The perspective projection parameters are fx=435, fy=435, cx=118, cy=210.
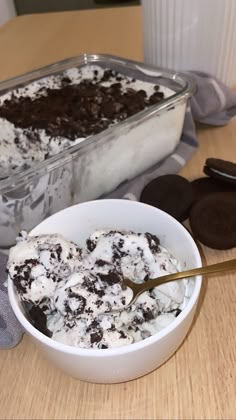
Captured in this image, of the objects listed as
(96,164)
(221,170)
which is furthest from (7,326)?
(221,170)

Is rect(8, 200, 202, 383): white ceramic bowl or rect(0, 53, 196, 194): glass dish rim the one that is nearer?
rect(8, 200, 202, 383): white ceramic bowl

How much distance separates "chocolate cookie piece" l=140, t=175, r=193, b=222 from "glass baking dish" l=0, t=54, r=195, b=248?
0.07m

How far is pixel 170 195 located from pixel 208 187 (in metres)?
0.08

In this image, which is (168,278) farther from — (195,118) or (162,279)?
(195,118)

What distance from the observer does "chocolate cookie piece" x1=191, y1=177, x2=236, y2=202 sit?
72 cm

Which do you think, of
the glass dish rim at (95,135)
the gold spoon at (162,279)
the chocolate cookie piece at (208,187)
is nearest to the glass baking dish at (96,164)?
the glass dish rim at (95,135)

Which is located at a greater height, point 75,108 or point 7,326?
point 75,108

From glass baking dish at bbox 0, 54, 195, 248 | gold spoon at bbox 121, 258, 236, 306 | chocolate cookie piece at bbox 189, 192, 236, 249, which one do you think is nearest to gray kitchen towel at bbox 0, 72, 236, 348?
glass baking dish at bbox 0, 54, 195, 248

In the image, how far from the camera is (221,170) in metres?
0.71

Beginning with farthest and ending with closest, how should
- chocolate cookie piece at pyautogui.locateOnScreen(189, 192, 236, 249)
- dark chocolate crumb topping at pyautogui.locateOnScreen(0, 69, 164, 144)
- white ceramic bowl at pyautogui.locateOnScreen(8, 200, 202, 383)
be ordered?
dark chocolate crumb topping at pyautogui.locateOnScreen(0, 69, 164, 144) < chocolate cookie piece at pyautogui.locateOnScreen(189, 192, 236, 249) < white ceramic bowl at pyautogui.locateOnScreen(8, 200, 202, 383)

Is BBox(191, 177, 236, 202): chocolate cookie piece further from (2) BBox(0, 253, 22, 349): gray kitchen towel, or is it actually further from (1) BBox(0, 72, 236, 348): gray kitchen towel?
(2) BBox(0, 253, 22, 349): gray kitchen towel

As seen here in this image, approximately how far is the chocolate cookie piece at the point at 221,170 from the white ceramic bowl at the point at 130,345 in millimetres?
185

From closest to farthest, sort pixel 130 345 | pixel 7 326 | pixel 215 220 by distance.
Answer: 1. pixel 130 345
2. pixel 7 326
3. pixel 215 220

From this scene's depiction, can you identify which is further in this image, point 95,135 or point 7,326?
point 95,135
